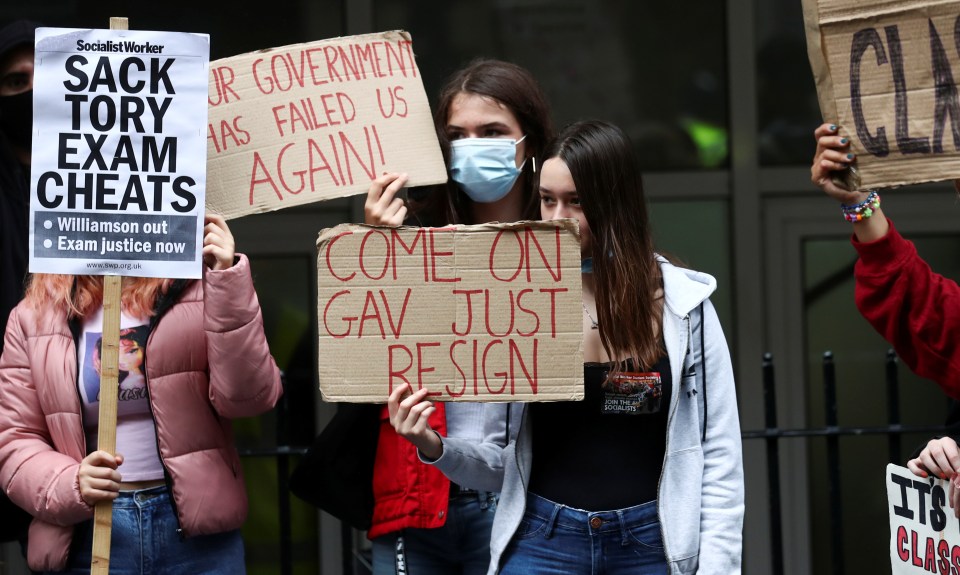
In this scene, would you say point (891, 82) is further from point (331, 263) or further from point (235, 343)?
point (235, 343)

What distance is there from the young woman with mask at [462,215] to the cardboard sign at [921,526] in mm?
960

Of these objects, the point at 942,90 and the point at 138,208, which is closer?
the point at 942,90

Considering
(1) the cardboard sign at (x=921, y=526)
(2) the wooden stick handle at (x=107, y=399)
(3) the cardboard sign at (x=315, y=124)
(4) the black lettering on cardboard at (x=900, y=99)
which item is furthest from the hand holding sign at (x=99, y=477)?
(4) the black lettering on cardboard at (x=900, y=99)

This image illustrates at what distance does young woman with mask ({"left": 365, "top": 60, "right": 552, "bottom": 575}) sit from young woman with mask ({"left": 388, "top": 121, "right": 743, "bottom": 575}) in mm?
201

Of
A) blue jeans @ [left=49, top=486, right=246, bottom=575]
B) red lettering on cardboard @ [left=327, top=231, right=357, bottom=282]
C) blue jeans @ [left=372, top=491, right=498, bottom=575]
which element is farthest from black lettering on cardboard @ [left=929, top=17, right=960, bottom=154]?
blue jeans @ [left=49, top=486, right=246, bottom=575]

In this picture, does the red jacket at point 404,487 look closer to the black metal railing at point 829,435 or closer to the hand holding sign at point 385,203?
the hand holding sign at point 385,203

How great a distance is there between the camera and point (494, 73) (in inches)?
149

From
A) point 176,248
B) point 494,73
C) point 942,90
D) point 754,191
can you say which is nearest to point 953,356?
point 942,90

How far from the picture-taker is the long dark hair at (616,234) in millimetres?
3230

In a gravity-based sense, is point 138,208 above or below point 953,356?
above

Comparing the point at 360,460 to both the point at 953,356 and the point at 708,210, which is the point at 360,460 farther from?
the point at 708,210

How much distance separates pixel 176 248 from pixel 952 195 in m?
4.22

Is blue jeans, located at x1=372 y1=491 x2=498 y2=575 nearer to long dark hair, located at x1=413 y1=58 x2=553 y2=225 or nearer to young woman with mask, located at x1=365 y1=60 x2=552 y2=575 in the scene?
young woman with mask, located at x1=365 y1=60 x2=552 y2=575

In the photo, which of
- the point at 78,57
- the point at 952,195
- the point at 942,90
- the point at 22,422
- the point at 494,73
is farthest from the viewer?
the point at 952,195
